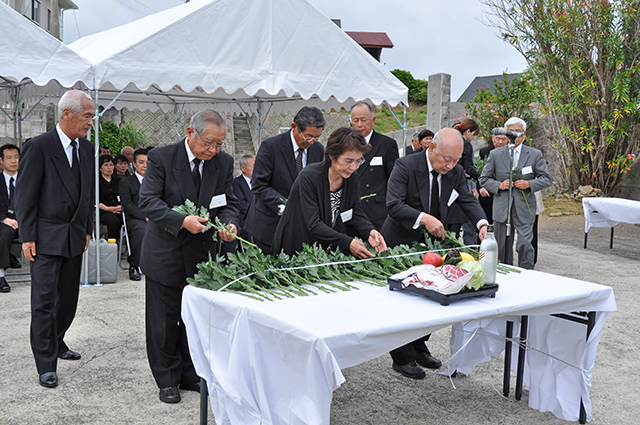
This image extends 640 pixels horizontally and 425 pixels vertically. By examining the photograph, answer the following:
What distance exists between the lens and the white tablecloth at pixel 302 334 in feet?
7.18

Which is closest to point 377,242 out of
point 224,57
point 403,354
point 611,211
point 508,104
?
point 403,354

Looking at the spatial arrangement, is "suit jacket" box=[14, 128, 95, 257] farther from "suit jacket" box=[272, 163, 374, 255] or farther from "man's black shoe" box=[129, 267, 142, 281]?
"man's black shoe" box=[129, 267, 142, 281]

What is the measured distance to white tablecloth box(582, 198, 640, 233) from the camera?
8.20 metres

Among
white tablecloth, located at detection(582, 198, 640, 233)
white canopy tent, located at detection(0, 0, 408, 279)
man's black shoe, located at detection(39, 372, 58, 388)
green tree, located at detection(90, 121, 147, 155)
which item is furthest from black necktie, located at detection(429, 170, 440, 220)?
green tree, located at detection(90, 121, 147, 155)

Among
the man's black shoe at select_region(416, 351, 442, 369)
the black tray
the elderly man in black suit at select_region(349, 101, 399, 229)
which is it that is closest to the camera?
the black tray

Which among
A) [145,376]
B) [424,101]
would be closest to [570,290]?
[145,376]

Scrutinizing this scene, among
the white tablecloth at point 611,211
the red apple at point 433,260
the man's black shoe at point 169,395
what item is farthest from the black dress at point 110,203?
the white tablecloth at point 611,211

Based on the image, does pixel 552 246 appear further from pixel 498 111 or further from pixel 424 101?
pixel 424 101

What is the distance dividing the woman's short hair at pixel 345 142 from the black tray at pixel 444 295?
73 centimetres

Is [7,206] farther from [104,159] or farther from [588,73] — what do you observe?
[588,73]

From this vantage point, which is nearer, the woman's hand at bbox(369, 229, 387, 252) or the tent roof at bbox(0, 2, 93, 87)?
the woman's hand at bbox(369, 229, 387, 252)

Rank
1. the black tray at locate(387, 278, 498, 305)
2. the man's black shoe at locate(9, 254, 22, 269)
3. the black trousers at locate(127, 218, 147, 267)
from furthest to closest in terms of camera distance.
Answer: the man's black shoe at locate(9, 254, 22, 269) < the black trousers at locate(127, 218, 147, 267) < the black tray at locate(387, 278, 498, 305)

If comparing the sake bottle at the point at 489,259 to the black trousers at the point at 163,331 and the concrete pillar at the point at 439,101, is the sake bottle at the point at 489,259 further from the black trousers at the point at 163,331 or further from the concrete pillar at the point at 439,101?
the concrete pillar at the point at 439,101

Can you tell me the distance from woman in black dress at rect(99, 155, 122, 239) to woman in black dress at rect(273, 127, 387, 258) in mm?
4530
